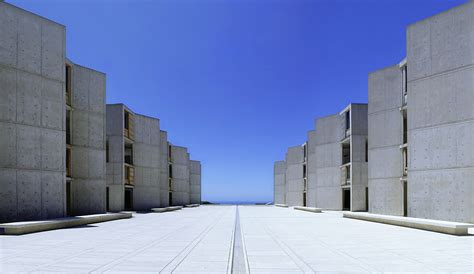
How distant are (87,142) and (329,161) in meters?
26.2

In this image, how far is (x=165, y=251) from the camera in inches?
408

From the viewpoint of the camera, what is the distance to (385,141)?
92.3ft

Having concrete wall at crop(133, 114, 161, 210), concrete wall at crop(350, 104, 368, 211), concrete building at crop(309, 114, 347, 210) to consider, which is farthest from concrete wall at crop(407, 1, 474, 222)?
concrete wall at crop(133, 114, 161, 210)

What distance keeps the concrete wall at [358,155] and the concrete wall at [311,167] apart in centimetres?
1116

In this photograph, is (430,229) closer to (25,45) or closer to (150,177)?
(25,45)

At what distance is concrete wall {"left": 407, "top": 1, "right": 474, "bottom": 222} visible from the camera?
64.0ft

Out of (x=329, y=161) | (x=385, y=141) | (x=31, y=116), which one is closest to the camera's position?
(x=31, y=116)

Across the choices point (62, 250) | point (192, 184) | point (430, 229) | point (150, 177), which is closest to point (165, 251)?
point (62, 250)

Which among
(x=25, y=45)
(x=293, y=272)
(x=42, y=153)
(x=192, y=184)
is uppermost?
(x=25, y=45)

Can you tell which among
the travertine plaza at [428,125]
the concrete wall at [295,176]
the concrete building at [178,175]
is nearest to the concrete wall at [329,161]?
the travertine plaza at [428,125]

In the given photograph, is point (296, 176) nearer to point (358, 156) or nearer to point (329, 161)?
point (329, 161)

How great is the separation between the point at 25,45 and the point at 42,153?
5.86m

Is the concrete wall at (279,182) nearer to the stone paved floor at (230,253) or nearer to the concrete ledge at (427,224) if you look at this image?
the concrete ledge at (427,224)

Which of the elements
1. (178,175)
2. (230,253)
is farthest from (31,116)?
(178,175)
